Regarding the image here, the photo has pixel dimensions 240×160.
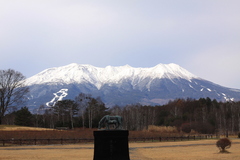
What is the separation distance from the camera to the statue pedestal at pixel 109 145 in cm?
1442

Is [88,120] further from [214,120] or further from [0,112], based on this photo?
[214,120]

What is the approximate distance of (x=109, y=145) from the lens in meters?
14.4

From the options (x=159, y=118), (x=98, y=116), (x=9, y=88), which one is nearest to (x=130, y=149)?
(x=9, y=88)

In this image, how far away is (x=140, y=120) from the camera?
341 feet

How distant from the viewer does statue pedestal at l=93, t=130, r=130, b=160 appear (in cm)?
1442

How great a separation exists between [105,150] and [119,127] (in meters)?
1.81

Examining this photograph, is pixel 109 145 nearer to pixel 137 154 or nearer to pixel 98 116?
pixel 137 154

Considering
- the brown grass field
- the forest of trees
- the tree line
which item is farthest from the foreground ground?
the forest of trees

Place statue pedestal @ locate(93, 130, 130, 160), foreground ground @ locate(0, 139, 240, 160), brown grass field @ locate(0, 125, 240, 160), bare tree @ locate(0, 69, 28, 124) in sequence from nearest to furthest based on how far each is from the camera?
statue pedestal @ locate(93, 130, 130, 160) < foreground ground @ locate(0, 139, 240, 160) < brown grass field @ locate(0, 125, 240, 160) < bare tree @ locate(0, 69, 28, 124)

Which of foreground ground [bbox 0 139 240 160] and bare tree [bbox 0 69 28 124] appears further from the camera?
bare tree [bbox 0 69 28 124]

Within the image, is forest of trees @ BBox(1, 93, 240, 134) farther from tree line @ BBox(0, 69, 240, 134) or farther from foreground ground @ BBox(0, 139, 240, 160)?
foreground ground @ BBox(0, 139, 240, 160)

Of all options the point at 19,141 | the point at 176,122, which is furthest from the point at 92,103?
the point at 19,141

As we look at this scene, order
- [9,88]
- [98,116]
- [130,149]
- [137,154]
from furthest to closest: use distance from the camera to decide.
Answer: [98,116]
[9,88]
[130,149]
[137,154]

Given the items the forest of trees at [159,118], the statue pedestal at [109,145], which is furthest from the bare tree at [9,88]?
the statue pedestal at [109,145]
